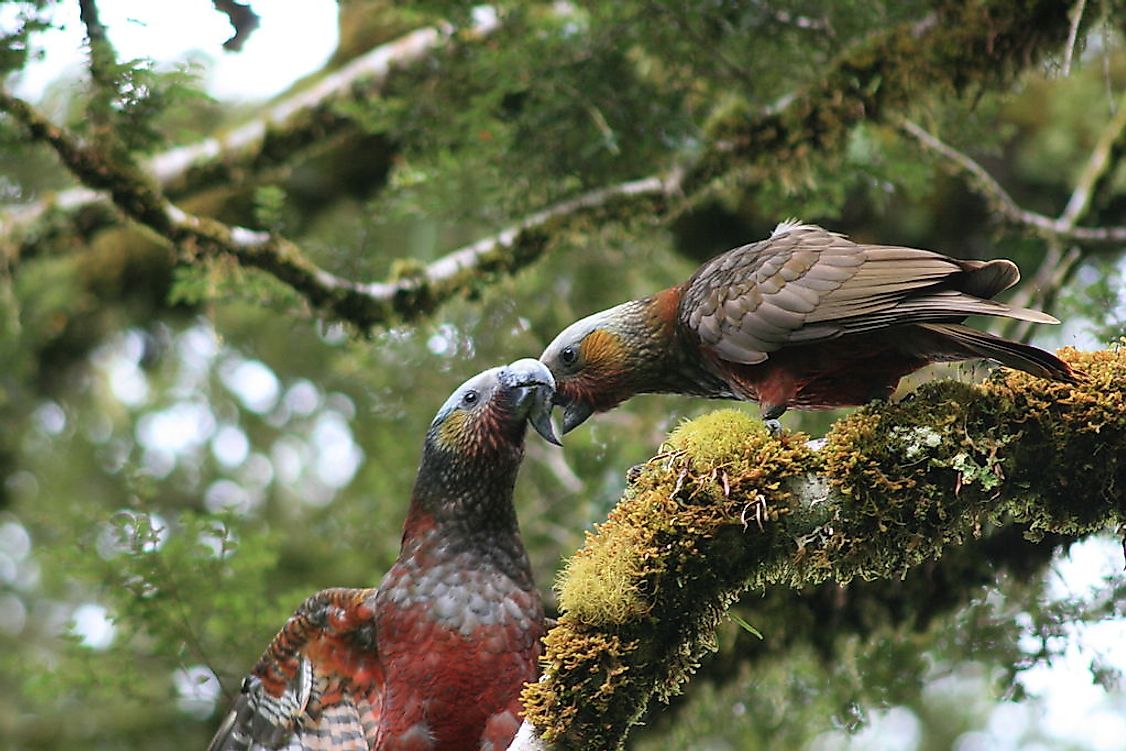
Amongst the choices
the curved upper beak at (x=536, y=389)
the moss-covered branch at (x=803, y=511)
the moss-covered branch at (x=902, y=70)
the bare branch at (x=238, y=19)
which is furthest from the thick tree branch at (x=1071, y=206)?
the bare branch at (x=238, y=19)

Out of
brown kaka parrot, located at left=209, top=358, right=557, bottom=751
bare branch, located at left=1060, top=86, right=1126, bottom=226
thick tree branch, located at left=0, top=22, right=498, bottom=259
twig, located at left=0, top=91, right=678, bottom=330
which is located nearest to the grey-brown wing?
brown kaka parrot, located at left=209, top=358, right=557, bottom=751

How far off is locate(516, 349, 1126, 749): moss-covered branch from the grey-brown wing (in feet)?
1.20

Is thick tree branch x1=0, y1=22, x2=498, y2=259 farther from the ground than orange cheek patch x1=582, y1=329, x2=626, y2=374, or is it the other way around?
orange cheek patch x1=582, y1=329, x2=626, y2=374

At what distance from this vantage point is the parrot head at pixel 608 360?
14.9 feet

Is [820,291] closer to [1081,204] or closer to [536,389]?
[536,389]

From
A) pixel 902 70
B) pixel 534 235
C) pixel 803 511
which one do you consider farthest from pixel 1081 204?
pixel 803 511

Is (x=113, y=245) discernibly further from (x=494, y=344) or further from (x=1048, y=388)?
(x=1048, y=388)

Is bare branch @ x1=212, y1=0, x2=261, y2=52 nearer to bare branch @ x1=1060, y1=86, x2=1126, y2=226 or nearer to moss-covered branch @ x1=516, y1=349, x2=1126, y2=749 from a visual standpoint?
moss-covered branch @ x1=516, y1=349, x2=1126, y2=749

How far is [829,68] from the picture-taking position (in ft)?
19.7

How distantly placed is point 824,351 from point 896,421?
66 centimetres

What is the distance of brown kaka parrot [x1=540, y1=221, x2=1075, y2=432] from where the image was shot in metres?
3.59

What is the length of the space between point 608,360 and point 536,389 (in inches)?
14.6

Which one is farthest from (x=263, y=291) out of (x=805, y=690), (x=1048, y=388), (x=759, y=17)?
(x=1048, y=388)

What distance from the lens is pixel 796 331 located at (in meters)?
3.86
